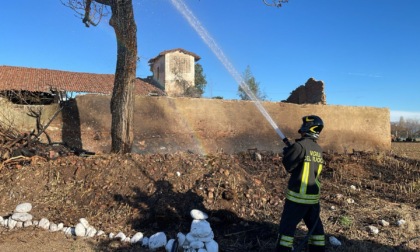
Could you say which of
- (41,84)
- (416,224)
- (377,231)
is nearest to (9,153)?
(377,231)

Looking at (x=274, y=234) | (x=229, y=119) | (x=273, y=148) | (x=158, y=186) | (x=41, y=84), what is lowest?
(x=274, y=234)

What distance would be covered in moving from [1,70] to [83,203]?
25.9 metres

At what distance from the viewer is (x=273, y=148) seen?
11.4 m

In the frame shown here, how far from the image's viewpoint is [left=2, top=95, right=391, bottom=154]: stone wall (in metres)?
9.40

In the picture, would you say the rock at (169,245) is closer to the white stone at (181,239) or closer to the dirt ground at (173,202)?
the white stone at (181,239)

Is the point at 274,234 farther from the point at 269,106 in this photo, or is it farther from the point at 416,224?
the point at 269,106

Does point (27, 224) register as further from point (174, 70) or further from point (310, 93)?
point (174, 70)

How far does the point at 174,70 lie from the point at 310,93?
86.0 ft

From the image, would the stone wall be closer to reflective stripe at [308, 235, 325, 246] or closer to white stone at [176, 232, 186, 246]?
white stone at [176, 232, 186, 246]

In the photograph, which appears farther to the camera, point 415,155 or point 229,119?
point 415,155

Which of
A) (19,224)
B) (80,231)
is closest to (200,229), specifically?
(80,231)

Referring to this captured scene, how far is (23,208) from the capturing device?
5.65 m

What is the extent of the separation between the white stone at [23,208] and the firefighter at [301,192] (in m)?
3.98

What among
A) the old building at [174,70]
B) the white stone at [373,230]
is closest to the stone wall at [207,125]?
the white stone at [373,230]
